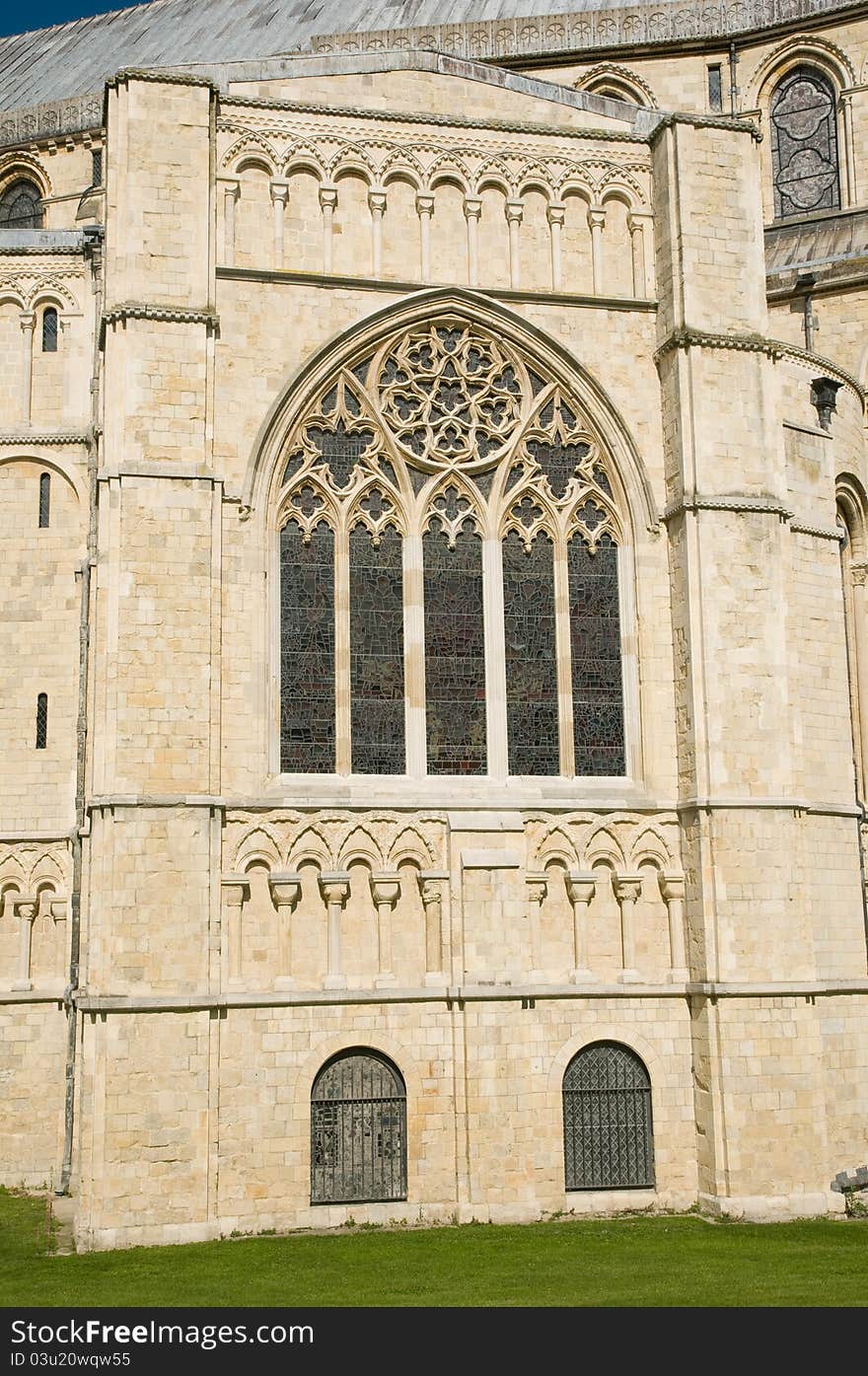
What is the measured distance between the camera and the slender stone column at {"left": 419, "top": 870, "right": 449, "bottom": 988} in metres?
18.2

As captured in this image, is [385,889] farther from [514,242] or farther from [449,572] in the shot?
[514,242]

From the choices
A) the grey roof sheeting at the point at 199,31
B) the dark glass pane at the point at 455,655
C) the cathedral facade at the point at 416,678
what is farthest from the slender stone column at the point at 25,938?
the grey roof sheeting at the point at 199,31

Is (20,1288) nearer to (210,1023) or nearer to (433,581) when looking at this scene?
(210,1023)

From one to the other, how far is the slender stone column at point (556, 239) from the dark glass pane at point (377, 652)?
157 inches

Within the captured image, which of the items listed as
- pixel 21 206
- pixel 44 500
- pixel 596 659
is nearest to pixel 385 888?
pixel 596 659

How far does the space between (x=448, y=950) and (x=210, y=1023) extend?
2.91 meters

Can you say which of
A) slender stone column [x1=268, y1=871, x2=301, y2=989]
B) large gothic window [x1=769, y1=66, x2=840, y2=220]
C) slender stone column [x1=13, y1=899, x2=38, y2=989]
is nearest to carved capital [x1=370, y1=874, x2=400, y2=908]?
slender stone column [x1=268, y1=871, x2=301, y2=989]

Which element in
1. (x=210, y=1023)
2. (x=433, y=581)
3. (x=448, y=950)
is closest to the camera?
(x=210, y=1023)

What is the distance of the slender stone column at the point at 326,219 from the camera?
19.5 m

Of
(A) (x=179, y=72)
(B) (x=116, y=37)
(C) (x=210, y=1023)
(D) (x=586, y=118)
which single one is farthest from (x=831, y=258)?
(B) (x=116, y=37)

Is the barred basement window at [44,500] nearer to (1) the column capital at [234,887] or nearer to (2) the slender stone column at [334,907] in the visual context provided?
(1) the column capital at [234,887]

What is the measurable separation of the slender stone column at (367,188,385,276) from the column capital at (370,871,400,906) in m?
7.57

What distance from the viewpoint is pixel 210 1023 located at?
56.1 ft

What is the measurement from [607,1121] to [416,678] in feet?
18.9
